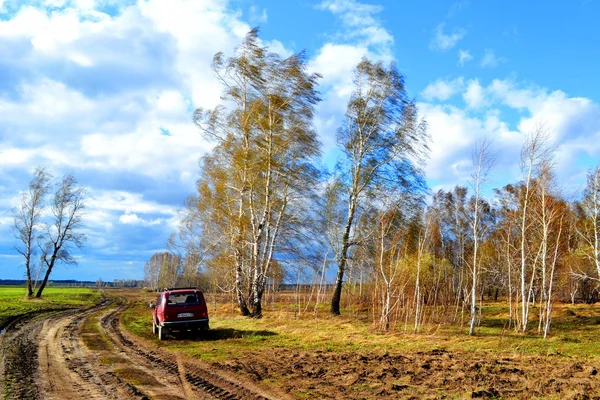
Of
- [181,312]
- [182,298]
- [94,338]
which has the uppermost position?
[182,298]

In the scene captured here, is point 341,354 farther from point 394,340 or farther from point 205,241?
point 205,241

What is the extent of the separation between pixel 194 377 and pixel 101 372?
217 centimetres

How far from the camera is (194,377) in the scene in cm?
880

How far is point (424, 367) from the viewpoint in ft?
31.2

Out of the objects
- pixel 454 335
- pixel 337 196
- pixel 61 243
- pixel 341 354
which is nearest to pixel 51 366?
pixel 341 354

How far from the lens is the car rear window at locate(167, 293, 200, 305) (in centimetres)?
1586

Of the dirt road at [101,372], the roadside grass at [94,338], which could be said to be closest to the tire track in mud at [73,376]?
the dirt road at [101,372]

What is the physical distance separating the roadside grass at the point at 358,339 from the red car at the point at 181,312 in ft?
1.44

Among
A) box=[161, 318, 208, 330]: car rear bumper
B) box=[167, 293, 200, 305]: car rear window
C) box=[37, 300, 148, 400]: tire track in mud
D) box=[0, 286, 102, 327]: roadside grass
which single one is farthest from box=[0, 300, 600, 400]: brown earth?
box=[0, 286, 102, 327]: roadside grass

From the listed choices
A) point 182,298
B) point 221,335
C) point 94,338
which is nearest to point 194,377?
point 221,335

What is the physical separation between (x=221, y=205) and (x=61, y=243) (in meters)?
26.7

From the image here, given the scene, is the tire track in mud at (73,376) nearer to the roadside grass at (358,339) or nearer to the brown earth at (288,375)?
the brown earth at (288,375)

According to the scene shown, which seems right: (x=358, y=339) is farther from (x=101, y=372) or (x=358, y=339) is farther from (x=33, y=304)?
(x=33, y=304)

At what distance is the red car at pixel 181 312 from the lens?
601 inches
